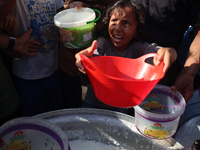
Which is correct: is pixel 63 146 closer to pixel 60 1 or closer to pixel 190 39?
pixel 60 1

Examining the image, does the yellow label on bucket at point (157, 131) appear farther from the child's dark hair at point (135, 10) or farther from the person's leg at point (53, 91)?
the person's leg at point (53, 91)

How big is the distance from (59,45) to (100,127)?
0.71m

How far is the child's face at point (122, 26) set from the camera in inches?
47.8

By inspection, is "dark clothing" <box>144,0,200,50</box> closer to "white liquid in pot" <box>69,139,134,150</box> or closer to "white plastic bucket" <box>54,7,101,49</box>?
"white plastic bucket" <box>54,7,101,49</box>

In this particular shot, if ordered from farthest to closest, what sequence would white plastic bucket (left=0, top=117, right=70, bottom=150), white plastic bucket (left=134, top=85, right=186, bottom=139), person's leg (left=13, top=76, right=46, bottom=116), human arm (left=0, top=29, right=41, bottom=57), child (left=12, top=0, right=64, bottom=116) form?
person's leg (left=13, top=76, right=46, bottom=116), child (left=12, top=0, right=64, bottom=116), human arm (left=0, top=29, right=41, bottom=57), white plastic bucket (left=134, top=85, right=186, bottom=139), white plastic bucket (left=0, top=117, right=70, bottom=150)

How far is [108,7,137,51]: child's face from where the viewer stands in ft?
3.99

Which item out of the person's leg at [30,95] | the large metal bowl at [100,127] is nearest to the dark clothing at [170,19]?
the large metal bowl at [100,127]

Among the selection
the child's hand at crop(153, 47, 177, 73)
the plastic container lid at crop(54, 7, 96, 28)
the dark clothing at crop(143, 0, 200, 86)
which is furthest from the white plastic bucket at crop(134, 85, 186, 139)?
the plastic container lid at crop(54, 7, 96, 28)

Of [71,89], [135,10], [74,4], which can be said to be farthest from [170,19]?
[71,89]

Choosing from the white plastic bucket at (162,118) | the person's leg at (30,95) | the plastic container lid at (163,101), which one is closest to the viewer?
the white plastic bucket at (162,118)

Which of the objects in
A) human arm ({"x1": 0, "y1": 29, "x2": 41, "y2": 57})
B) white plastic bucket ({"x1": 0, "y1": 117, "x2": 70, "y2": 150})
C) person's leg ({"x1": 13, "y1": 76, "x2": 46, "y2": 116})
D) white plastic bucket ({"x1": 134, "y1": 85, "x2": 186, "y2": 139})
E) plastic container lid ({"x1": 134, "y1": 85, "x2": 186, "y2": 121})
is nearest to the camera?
white plastic bucket ({"x1": 0, "y1": 117, "x2": 70, "y2": 150})

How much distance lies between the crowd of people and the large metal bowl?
0.80ft

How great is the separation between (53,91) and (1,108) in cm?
38

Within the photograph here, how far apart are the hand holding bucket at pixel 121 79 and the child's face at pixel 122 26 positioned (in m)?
0.27
